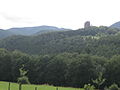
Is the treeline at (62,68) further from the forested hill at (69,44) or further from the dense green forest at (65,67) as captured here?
the forested hill at (69,44)

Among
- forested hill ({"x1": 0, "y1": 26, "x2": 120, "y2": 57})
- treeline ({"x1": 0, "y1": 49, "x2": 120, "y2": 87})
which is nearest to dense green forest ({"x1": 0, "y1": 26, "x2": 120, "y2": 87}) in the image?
treeline ({"x1": 0, "y1": 49, "x2": 120, "y2": 87})

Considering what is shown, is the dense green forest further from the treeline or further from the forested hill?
the forested hill

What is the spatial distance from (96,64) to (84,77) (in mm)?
5617

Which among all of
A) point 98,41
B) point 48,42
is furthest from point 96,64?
point 48,42

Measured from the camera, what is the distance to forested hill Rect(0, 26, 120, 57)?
109m

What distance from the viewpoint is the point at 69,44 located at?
136m

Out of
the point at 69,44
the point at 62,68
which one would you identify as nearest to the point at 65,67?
the point at 62,68

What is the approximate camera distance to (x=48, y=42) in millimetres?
152125

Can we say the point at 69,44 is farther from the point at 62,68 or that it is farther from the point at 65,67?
the point at 65,67

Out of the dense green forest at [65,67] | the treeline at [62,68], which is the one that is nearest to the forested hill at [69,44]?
the dense green forest at [65,67]

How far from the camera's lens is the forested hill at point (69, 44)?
10911cm

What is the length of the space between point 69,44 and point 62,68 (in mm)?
61046

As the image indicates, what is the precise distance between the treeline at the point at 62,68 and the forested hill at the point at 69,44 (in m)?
26.3

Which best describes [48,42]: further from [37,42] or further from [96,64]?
[96,64]
